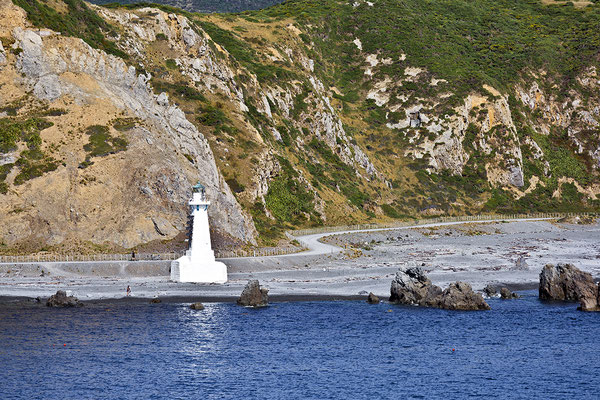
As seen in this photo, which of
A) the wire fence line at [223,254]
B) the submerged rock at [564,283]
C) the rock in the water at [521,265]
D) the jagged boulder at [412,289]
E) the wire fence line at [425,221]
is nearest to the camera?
the jagged boulder at [412,289]

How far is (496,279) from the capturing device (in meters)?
88.6

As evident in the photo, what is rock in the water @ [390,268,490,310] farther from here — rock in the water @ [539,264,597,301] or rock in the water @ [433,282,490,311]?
rock in the water @ [539,264,597,301]

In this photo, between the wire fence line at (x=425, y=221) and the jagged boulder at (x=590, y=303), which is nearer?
the jagged boulder at (x=590, y=303)

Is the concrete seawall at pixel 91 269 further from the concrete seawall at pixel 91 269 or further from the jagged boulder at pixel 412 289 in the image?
the jagged boulder at pixel 412 289

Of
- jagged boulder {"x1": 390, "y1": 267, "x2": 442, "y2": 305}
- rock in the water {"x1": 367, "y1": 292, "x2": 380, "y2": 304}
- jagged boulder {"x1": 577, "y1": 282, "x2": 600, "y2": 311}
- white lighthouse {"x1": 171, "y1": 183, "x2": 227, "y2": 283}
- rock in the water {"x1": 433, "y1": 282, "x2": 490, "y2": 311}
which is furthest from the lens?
white lighthouse {"x1": 171, "y1": 183, "x2": 227, "y2": 283}

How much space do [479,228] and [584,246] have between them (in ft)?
73.2

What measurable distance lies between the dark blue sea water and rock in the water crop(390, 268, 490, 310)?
1322 millimetres

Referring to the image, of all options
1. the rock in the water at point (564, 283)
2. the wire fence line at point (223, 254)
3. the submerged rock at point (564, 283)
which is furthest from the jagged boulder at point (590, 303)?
the wire fence line at point (223, 254)

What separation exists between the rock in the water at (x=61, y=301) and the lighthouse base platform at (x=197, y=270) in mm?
11300

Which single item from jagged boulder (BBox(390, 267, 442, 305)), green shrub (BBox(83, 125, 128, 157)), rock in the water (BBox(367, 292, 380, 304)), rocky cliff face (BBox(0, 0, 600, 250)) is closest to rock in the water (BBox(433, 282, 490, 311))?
jagged boulder (BBox(390, 267, 442, 305))

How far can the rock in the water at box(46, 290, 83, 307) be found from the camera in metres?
69.2

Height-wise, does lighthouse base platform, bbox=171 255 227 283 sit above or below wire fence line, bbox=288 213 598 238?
below

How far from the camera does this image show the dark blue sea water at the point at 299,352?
49344 mm

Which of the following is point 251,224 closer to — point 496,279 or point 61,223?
point 61,223
